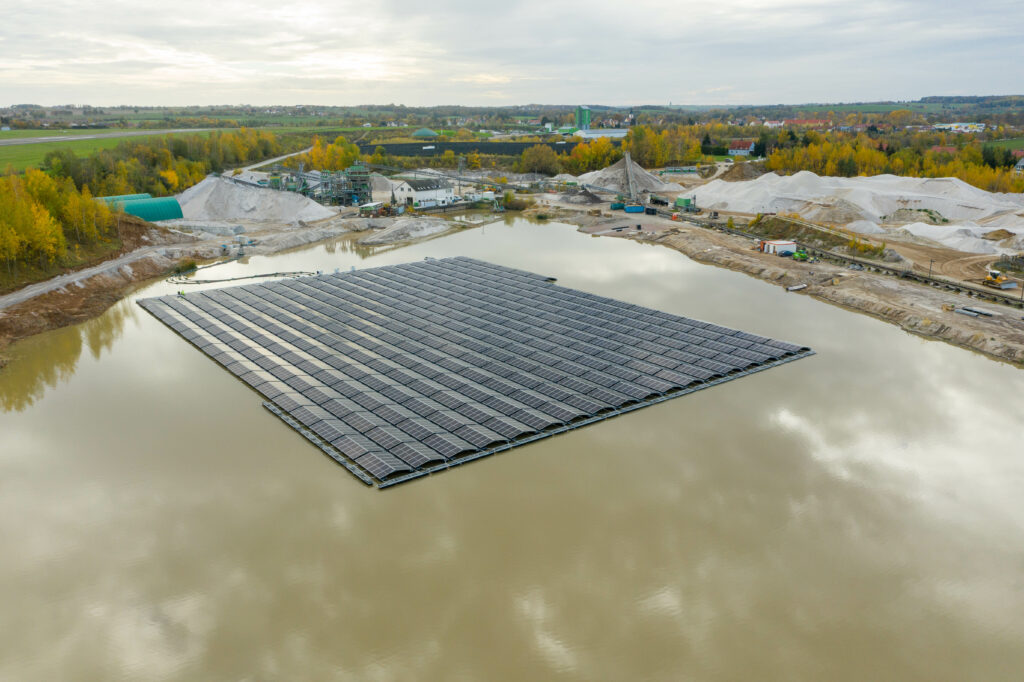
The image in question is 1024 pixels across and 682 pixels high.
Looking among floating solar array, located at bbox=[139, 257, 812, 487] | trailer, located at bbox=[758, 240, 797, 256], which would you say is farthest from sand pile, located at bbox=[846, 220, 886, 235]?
floating solar array, located at bbox=[139, 257, 812, 487]

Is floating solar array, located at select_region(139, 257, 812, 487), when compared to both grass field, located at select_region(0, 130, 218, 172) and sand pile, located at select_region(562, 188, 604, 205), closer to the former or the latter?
sand pile, located at select_region(562, 188, 604, 205)

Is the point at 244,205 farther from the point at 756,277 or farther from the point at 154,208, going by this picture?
the point at 756,277

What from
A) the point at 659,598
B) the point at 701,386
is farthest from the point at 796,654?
the point at 701,386

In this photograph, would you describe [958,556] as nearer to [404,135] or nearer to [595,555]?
[595,555]

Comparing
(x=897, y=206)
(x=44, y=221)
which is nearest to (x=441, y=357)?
(x=44, y=221)

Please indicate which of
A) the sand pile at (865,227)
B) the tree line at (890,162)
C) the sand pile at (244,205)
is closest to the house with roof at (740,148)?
the tree line at (890,162)

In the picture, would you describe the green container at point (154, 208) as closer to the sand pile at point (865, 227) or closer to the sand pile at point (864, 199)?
the sand pile at point (864, 199)
